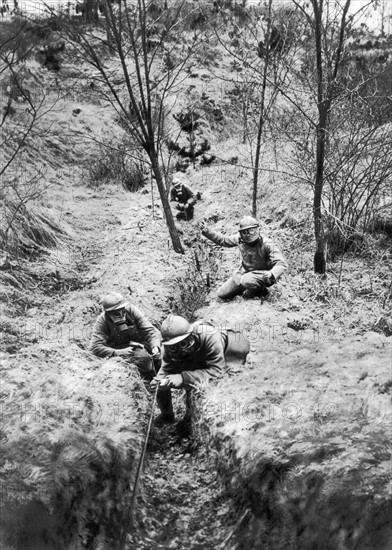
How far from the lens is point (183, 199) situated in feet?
33.6

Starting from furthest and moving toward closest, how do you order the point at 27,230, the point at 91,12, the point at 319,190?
the point at 91,12 → the point at 27,230 → the point at 319,190

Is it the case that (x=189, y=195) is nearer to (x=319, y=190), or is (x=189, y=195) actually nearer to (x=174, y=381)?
(x=319, y=190)

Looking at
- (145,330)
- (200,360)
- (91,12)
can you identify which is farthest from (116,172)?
(200,360)

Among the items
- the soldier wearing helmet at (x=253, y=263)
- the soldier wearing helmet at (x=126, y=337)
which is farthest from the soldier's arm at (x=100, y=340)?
the soldier wearing helmet at (x=253, y=263)

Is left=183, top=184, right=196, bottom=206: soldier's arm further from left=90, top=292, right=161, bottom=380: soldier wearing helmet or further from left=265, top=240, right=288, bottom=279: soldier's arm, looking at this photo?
left=90, top=292, right=161, bottom=380: soldier wearing helmet

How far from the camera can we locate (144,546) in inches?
124

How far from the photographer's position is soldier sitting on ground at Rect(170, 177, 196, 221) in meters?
9.94

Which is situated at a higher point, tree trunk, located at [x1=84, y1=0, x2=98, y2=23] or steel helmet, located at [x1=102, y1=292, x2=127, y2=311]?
tree trunk, located at [x1=84, y1=0, x2=98, y2=23]

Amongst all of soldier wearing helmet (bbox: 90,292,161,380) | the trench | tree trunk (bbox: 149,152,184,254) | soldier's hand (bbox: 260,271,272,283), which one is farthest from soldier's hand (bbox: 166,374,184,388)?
tree trunk (bbox: 149,152,184,254)

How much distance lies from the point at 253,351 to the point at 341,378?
150 centimetres

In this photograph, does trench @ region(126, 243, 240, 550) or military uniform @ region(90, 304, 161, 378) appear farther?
military uniform @ region(90, 304, 161, 378)

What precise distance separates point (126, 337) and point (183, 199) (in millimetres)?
5428

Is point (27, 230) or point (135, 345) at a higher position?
point (27, 230)

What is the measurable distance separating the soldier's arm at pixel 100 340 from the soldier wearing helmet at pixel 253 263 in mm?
2031
